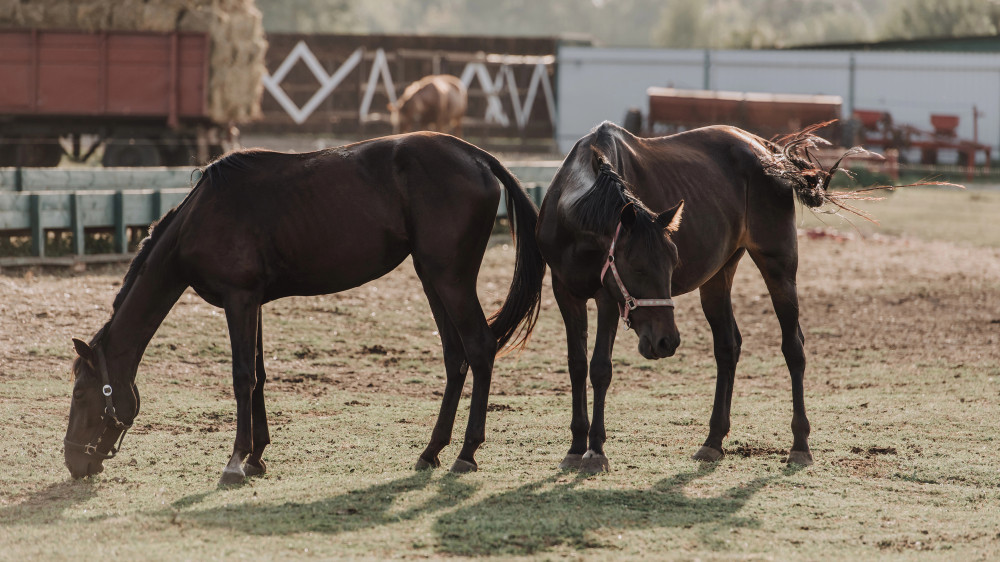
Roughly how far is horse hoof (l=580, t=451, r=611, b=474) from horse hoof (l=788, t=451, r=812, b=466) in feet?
3.56

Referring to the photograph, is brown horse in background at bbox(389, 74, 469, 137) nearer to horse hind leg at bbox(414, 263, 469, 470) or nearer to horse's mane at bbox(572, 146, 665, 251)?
horse hind leg at bbox(414, 263, 469, 470)

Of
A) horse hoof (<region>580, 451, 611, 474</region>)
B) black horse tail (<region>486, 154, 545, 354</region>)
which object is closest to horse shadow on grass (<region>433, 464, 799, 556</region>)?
horse hoof (<region>580, 451, 611, 474</region>)

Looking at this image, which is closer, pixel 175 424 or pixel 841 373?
pixel 175 424

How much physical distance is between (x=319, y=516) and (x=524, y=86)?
95.3ft

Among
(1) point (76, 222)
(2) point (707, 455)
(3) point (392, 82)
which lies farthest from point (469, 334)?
(3) point (392, 82)

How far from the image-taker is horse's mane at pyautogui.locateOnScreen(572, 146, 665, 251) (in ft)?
17.2

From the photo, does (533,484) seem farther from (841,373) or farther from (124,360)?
(841,373)

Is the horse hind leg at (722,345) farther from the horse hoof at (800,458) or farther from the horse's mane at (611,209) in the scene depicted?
the horse's mane at (611,209)

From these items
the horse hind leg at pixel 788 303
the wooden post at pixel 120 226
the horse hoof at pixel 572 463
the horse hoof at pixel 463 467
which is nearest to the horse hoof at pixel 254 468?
the horse hoof at pixel 463 467

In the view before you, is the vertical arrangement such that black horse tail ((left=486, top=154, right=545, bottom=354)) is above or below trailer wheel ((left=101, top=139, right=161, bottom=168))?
below

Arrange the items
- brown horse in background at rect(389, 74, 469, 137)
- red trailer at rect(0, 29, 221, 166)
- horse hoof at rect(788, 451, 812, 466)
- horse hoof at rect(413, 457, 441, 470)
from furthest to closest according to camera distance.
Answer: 1. brown horse in background at rect(389, 74, 469, 137)
2. red trailer at rect(0, 29, 221, 166)
3. horse hoof at rect(788, 451, 812, 466)
4. horse hoof at rect(413, 457, 441, 470)

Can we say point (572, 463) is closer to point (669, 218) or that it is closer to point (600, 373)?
point (600, 373)

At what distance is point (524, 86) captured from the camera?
33.1m

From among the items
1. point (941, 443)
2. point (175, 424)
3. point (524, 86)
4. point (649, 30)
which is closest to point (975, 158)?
point (524, 86)
